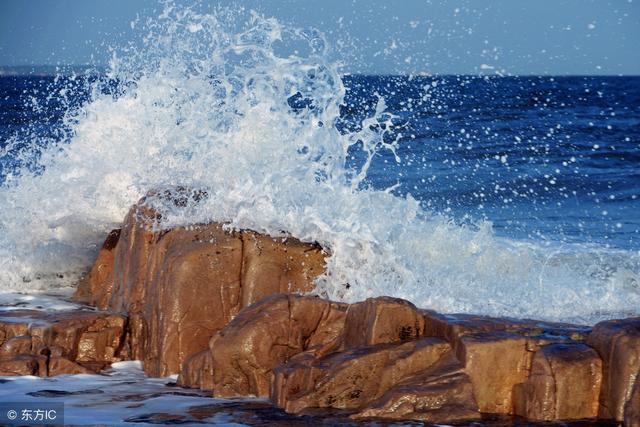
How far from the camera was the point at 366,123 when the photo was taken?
663cm

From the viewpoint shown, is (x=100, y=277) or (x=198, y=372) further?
(x=100, y=277)

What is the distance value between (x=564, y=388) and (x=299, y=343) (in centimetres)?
135

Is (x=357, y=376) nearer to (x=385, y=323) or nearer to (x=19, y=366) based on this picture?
(x=385, y=323)

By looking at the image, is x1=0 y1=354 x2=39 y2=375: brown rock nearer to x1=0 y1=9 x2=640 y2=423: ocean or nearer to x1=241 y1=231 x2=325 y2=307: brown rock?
x1=0 y1=9 x2=640 y2=423: ocean

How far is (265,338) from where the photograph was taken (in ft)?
16.0

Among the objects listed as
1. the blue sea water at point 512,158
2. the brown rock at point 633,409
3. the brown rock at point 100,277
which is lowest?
the brown rock at point 633,409

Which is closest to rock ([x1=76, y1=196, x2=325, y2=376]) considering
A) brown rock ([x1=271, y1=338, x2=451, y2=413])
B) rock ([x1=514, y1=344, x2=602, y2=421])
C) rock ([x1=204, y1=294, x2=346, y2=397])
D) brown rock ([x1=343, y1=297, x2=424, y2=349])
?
rock ([x1=204, y1=294, x2=346, y2=397])

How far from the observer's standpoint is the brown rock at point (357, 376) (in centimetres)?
441

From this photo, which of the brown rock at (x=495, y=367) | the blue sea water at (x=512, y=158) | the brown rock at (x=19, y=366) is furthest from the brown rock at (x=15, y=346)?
the blue sea water at (x=512, y=158)

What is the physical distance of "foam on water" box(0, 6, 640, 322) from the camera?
5895mm

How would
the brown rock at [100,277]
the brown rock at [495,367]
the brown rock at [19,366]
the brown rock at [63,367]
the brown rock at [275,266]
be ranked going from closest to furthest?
the brown rock at [495,367]
the brown rock at [19,366]
the brown rock at [63,367]
the brown rock at [275,266]
the brown rock at [100,277]

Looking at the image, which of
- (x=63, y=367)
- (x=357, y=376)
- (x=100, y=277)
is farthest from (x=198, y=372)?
(x=100, y=277)

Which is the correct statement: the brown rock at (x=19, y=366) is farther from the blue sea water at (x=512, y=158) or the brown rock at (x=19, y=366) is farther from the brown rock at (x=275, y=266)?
the blue sea water at (x=512, y=158)

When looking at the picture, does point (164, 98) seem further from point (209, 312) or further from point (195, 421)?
point (195, 421)
